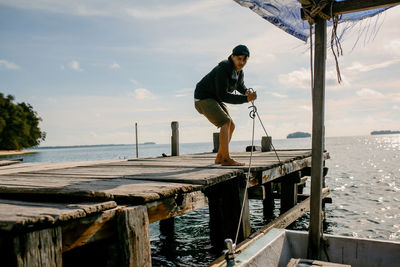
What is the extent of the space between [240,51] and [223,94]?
732 mm

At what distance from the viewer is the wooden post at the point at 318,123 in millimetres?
3695

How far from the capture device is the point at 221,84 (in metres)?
5.10

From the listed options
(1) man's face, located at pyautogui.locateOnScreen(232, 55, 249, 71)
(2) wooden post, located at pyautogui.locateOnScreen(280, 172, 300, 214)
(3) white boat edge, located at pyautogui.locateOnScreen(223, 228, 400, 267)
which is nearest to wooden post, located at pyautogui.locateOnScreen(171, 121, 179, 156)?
(2) wooden post, located at pyautogui.locateOnScreen(280, 172, 300, 214)

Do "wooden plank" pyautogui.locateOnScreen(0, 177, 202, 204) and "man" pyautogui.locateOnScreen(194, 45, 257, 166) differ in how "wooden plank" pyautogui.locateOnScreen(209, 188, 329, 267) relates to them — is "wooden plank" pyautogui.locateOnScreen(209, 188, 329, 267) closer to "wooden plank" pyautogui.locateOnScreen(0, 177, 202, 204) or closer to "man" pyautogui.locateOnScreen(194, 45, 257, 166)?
"wooden plank" pyautogui.locateOnScreen(0, 177, 202, 204)

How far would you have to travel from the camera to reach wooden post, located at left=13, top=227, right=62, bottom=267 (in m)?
1.88

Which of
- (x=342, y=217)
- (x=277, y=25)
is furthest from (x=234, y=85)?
(x=342, y=217)

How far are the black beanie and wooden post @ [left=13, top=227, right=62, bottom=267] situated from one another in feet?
12.6

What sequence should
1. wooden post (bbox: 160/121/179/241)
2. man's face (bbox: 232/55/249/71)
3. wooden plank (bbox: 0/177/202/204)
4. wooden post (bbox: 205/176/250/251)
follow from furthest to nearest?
wooden post (bbox: 160/121/179/241), man's face (bbox: 232/55/249/71), wooden post (bbox: 205/176/250/251), wooden plank (bbox: 0/177/202/204)

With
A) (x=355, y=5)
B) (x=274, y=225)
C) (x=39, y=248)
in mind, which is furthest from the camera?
(x=274, y=225)

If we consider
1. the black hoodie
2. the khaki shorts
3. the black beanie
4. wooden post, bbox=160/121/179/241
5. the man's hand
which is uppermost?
the black beanie

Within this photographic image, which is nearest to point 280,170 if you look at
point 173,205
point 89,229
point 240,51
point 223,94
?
point 223,94

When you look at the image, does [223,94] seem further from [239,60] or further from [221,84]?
[239,60]

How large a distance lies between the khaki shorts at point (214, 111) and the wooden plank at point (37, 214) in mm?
3149

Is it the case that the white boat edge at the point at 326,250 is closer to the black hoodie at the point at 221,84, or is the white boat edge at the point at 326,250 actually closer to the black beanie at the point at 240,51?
the black hoodie at the point at 221,84
